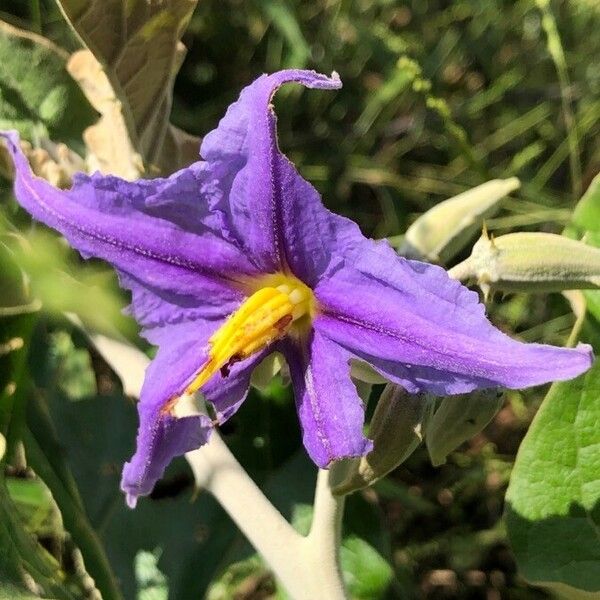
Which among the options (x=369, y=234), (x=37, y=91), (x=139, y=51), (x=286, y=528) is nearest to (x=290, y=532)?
(x=286, y=528)

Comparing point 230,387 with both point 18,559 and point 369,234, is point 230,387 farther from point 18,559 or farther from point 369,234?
point 369,234

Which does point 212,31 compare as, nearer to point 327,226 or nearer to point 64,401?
point 64,401

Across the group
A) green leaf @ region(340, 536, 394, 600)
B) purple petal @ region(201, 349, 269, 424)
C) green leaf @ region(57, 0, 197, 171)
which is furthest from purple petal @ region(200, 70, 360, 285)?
green leaf @ region(340, 536, 394, 600)

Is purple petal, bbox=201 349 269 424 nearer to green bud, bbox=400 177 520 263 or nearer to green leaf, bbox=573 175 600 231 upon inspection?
green bud, bbox=400 177 520 263

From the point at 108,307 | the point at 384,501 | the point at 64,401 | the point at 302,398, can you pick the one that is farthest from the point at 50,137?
the point at 384,501

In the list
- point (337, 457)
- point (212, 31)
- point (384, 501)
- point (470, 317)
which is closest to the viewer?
point (470, 317)

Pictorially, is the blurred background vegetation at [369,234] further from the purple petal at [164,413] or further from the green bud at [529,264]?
the green bud at [529,264]
